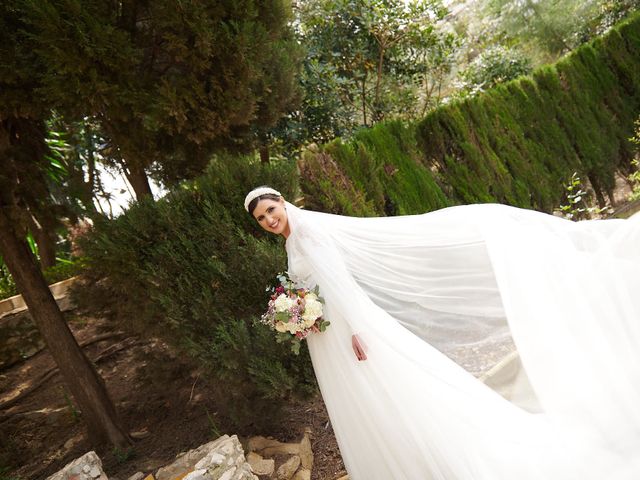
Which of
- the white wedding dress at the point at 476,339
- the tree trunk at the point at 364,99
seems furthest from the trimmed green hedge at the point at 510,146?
the white wedding dress at the point at 476,339

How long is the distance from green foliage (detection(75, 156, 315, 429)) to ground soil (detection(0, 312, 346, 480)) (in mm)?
425

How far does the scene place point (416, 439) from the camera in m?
2.93

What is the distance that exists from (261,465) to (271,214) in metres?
2.07

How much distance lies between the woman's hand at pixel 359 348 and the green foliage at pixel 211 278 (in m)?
0.99

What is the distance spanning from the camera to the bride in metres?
2.79

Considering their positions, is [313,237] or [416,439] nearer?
[416,439]

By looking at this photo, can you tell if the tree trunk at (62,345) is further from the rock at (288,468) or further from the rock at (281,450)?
the rock at (288,468)

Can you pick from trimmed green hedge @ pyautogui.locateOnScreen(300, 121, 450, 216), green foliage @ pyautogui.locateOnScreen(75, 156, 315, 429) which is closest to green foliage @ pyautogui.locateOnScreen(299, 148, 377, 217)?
trimmed green hedge @ pyautogui.locateOnScreen(300, 121, 450, 216)

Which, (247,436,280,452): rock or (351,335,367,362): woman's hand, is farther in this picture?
(247,436,280,452): rock

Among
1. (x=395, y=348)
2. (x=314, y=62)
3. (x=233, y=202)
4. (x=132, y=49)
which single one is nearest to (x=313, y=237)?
(x=395, y=348)

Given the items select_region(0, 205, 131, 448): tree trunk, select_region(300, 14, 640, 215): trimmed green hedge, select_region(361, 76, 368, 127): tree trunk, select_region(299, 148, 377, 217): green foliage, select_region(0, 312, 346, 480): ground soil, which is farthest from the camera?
select_region(361, 76, 368, 127): tree trunk

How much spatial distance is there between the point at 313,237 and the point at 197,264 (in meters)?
1.31

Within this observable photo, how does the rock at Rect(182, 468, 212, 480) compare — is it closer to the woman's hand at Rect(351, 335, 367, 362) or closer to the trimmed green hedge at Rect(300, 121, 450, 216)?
the woman's hand at Rect(351, 335, 367, 362)

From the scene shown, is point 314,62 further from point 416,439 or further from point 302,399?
point 416,439
